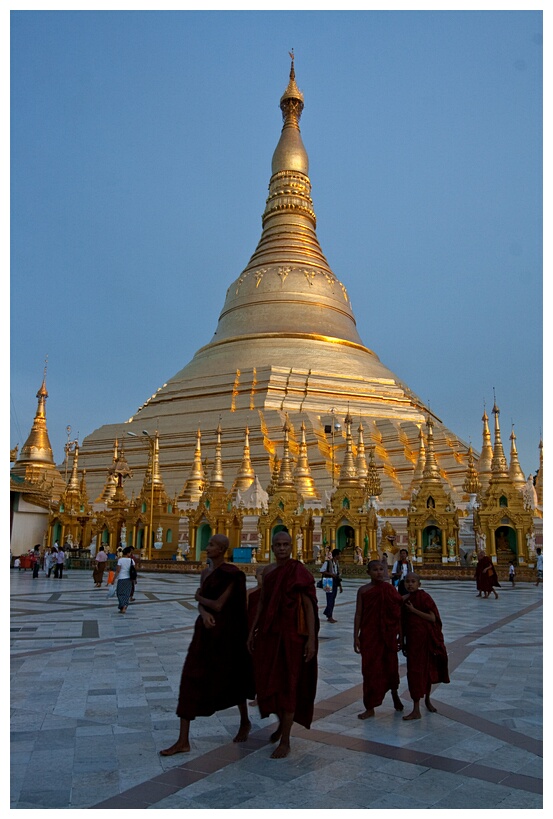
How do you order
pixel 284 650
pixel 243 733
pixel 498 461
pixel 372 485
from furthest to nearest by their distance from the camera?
pixel 372 485
pixel 498 461
pixel 243 733
pixel 284 650

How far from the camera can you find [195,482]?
39000 mm

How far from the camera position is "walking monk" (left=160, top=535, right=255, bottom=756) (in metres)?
5.07

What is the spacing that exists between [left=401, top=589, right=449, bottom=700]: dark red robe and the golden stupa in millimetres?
24725

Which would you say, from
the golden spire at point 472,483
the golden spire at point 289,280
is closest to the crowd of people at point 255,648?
the golden spire at point 472,483

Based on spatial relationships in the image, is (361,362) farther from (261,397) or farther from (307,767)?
(307,767)

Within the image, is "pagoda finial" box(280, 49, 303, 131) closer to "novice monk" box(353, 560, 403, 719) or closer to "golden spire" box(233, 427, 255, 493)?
"golden spire" box(233, 427, 255, 493)

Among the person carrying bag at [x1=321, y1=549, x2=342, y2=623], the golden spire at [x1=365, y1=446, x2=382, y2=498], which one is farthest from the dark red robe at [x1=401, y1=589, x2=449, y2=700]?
the golden spire at [x1=365, y1=446, x2=382, y2=498]

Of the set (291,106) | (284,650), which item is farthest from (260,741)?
(291,106)

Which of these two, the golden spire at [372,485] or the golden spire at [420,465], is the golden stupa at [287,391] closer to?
the golden spire at [420,465]

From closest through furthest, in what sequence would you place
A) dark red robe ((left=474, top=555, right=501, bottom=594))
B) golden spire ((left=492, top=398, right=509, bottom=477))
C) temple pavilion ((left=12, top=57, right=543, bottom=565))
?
dark red robe ((left=474, top=555, right=501, bottom=594)) < golden spire ((left=492, top=398, right=509, bottom=477)) < temple pavilion ((left=12, top=57, right=543, bottom=565))

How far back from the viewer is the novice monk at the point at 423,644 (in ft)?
20.4

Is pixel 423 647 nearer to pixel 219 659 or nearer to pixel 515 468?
pixel 219 659

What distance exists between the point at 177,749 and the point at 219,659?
0.68 metres

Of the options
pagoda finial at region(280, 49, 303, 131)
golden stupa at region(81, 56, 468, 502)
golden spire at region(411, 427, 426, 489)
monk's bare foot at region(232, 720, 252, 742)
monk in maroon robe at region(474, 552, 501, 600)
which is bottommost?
monk in maroon robe at region(474, 552, 501, 600)
